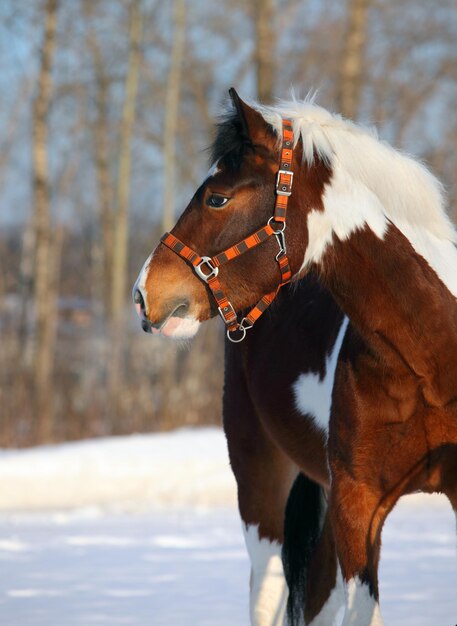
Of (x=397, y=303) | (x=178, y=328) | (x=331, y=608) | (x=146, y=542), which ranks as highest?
(x=397, y=303)

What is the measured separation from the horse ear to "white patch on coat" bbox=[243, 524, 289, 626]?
6.19ft

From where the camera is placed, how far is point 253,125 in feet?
10.0

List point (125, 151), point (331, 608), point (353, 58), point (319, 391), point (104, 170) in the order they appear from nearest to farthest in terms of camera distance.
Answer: point (319, 391), point (331, 608), point (353, 58), point (125, 151), point (104, 170)

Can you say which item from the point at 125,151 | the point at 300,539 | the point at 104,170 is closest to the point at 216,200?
the point at 300,539

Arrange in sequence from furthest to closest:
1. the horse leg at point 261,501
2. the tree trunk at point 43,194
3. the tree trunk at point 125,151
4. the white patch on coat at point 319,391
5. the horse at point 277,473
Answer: the tree trunk at point 125,151
the tree trunk at point 43,194
the horse leg at point 261,501
the horse at point 277,473
the white patch on coat at point 319,391

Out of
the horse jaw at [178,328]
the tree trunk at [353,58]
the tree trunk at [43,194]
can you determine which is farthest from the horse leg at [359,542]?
the tree trunk at [353,58]

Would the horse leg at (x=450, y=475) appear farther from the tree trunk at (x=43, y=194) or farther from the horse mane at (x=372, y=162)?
the tree trunk at (x=43, y=194)

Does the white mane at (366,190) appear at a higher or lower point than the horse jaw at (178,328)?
higher

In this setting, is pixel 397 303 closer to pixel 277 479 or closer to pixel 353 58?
pixel 277 479

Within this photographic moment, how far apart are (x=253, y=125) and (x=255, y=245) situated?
1.18 ft

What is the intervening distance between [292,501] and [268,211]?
→ 1.72 m

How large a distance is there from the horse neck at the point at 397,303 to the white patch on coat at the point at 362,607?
0.61 metres

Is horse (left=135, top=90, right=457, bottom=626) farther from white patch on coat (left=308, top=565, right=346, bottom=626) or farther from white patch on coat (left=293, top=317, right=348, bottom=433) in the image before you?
white patch on coat (left=308, top=565, right=346, bottom=626)

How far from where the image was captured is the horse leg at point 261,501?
4.23 m
